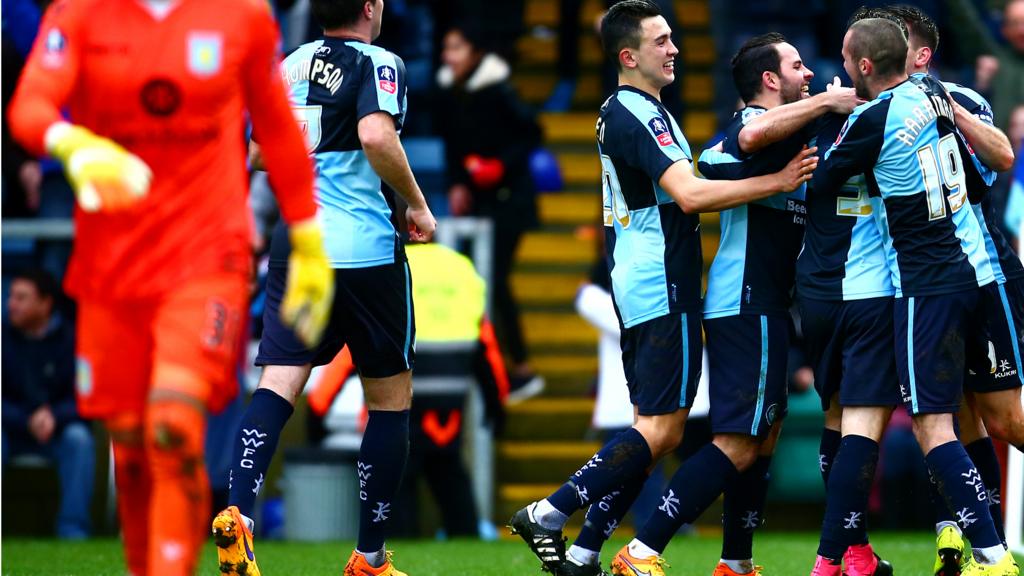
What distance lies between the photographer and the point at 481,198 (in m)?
12.9

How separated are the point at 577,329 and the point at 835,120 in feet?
24.4

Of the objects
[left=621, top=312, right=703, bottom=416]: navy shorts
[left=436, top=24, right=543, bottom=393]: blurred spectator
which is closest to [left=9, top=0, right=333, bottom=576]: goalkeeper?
[left=621, top=312, right=703, bottom=416]: navy shorts

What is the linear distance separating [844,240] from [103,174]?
337 cm

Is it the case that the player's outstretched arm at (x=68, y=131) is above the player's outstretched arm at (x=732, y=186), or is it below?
above

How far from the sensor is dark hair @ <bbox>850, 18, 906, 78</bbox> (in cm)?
668

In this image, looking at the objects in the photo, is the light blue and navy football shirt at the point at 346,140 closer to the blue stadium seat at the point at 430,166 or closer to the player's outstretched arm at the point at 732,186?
the player's outstretched arm at the point at 732,186

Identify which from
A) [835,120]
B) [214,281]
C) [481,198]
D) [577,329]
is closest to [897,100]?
[835,120]

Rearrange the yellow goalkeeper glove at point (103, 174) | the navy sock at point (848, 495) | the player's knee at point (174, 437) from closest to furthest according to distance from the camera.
A: the yellow goalkeeper glove at point (103, 174), the player's knee at point (174, 437), the navy sock at point (848, 495)

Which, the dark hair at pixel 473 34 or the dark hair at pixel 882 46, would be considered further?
the dark hair at pixel 473 34

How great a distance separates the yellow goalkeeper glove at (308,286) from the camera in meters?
5.04

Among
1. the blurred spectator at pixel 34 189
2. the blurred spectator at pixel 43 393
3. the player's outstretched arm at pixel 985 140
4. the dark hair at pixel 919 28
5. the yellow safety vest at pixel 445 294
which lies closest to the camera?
the player's outstretched arm at pixel 985 140

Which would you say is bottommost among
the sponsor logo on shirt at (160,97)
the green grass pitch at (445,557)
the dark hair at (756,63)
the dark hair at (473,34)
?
the green grass pitch at (445,557)

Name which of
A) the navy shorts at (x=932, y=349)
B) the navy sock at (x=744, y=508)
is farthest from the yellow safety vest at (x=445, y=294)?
the navy shorts at (x=932, y=349)

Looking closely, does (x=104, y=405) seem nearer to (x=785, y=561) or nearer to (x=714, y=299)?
(x=714, y=299)
